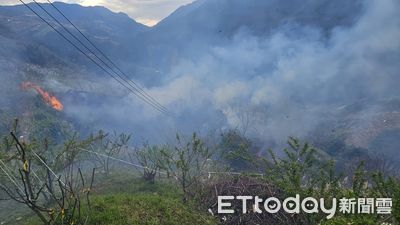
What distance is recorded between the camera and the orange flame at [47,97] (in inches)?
1246

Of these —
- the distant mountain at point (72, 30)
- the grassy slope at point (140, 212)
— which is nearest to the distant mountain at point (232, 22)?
the distant mountain at point (72, 30)

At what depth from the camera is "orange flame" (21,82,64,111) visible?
31.6m

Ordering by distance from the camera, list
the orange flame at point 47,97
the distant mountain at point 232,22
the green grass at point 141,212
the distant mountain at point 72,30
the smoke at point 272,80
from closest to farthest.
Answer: the green grass at point 141,212 < the orange flame at point 47,97 < the smoke at point 272,80 < the distant mountain at point 232,22 < the distant mountain at point 72,30

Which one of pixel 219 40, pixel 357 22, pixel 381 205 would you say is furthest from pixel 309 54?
pixel 381 205

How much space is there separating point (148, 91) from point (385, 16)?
27.5m

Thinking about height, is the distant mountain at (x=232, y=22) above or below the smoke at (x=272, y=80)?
above

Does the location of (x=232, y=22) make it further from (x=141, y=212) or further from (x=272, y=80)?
(x=141, y=212)

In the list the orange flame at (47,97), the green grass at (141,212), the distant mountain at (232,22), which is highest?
the distant mountain at (232,22)

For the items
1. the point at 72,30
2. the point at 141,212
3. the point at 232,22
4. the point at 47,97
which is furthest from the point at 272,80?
the point at 72,30

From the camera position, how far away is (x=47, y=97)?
3266cm

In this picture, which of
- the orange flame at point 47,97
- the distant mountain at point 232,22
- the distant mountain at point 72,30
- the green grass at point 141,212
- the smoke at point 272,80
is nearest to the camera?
the green grass at point 141,212

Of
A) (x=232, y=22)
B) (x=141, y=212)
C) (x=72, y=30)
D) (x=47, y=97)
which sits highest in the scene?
(x=72, y=30)

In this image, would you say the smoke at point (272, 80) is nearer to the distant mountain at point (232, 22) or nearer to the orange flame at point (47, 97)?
the distant mountain at point (232, 22)

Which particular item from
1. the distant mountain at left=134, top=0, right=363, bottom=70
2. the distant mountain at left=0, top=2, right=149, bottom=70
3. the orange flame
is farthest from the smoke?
the distant mountain at left=0, top=2, right=149, bottom=70
